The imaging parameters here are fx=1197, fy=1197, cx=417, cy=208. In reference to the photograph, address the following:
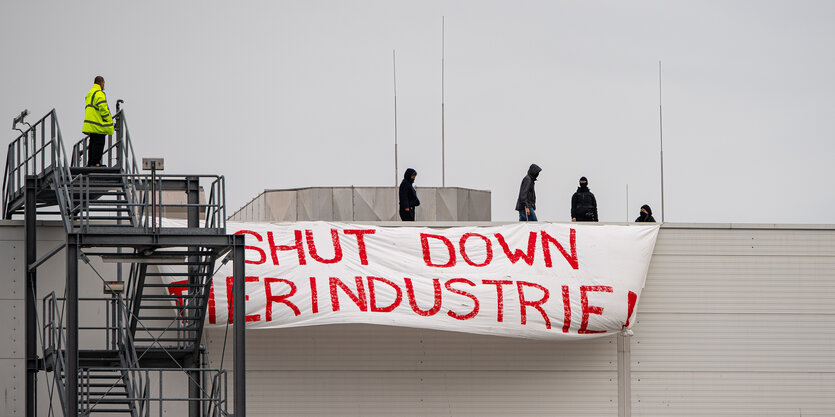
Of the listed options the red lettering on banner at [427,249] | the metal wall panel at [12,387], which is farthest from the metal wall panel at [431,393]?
the metal wall panel at [12,387]

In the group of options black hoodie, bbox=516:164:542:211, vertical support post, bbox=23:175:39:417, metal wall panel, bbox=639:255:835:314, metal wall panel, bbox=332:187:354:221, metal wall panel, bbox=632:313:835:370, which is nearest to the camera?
vertical support post, bbox=23:175:39:417

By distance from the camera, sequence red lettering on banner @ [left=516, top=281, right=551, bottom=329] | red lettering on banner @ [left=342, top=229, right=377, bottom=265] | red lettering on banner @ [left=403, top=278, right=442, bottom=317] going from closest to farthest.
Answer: red lettering on banner @ [left=403, top=278, right=442, bottom=317] < red lettering on banner @ [left=516, top=281, right=551, bottom=329] < red lettering on banner @ [left=342, top=229, right=377, bottom=265]

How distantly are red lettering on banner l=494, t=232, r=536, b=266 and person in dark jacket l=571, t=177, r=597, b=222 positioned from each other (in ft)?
8.02

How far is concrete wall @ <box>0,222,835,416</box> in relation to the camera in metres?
25.5

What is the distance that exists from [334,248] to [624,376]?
684 cm

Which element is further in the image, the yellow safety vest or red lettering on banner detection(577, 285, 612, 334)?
red lettering on banner detection(577, 285, 612, 334)

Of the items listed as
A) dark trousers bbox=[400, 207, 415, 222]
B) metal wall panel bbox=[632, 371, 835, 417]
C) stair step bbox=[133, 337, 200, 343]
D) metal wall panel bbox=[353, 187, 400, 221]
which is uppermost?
metal wall panel bbox=[353, 187, 400, 221]

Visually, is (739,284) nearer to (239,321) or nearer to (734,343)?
(734,343)

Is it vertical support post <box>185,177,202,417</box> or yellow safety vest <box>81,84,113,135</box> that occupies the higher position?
yellow safety vest <box>81,84,113,135</box>

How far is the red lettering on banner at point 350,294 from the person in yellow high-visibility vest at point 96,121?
5309 millimetres

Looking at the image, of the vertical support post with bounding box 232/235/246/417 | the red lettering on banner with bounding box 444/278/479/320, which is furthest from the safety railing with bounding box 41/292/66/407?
the red lettering on banner with bounding box 444/278/479/320

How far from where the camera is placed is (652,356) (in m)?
25.9

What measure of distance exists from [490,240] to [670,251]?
158 inches

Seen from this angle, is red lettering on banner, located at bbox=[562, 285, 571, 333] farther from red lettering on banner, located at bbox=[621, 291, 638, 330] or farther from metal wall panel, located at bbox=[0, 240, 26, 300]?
metal wall panel, located at bbox=[0, 240, 26, 300]
